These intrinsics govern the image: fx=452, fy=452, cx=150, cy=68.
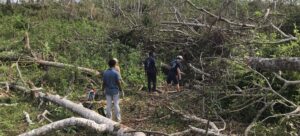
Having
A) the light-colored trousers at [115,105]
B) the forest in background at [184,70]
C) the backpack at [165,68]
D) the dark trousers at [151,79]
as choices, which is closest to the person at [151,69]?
the dark trousers at [151,79]

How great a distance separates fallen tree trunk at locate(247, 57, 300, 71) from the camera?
25.6ft

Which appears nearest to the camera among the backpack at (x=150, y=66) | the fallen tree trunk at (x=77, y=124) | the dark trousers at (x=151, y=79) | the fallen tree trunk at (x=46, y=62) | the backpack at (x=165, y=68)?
the fallen tree trunk at (x=77, y=124)

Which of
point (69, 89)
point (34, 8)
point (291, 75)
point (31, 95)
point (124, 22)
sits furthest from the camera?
point (34, 8)

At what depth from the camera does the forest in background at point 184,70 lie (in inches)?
332

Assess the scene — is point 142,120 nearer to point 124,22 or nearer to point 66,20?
point 124,22

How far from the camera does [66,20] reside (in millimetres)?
23172

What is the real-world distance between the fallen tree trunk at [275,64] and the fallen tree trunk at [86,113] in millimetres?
2790

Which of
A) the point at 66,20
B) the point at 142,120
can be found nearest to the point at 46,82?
the point at 142,120

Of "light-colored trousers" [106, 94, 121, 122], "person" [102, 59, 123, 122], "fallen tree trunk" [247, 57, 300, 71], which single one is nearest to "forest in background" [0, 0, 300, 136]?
"fallen tree trunk" [247, 57, 300, 71]

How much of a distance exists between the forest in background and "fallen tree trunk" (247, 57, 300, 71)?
18 millimetres

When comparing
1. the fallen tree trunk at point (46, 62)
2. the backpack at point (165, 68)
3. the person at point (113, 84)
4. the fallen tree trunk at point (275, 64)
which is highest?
the fallen tree trunk at point (275, 64)

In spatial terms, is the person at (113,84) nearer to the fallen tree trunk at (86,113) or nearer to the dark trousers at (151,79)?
the fallen tree trunk at (86,113)

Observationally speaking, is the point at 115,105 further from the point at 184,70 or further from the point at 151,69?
the point at 184,70

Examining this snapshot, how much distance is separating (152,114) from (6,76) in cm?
496
